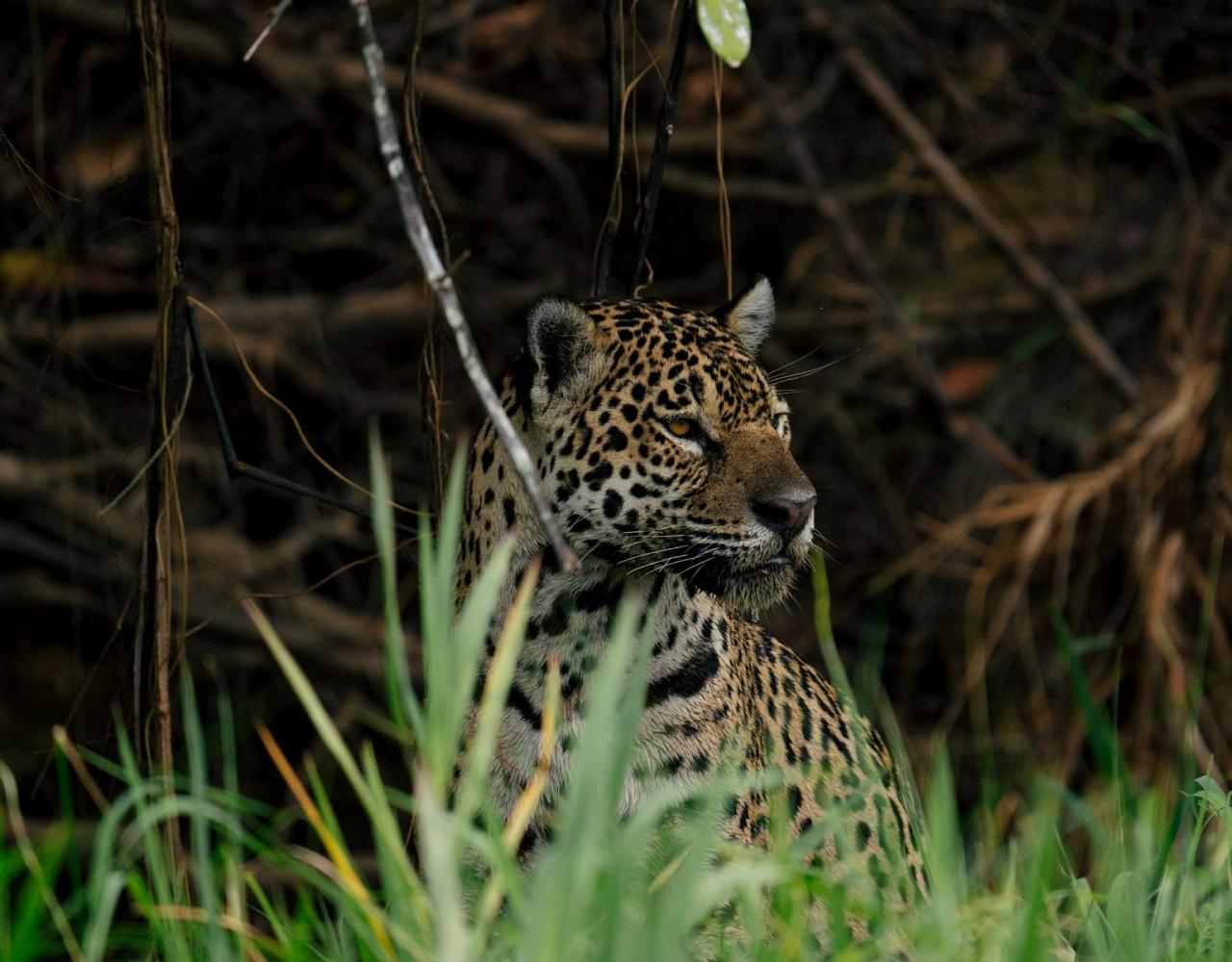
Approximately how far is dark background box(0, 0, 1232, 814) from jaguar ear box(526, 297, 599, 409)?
2.43 meters

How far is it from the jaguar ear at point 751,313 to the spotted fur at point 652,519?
31cm

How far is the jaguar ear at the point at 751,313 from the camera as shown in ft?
13.1

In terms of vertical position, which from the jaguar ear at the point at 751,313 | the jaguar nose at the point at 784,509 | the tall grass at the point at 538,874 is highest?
the jaguar ear at the point at 751,313

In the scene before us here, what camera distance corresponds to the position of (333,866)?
221 centimetres

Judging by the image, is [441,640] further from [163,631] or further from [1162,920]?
[163,631]

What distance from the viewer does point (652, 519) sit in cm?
343

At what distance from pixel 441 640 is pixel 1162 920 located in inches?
49.5

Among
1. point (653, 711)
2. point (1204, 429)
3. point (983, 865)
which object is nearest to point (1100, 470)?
point (1204, 429)

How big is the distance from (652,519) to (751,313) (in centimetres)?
82

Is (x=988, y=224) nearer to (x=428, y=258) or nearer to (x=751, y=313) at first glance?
(x=751, y=313)

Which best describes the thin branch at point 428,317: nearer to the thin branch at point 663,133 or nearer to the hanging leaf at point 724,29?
the thin branch at point 663,133

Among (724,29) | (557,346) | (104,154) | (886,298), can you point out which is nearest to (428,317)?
(557,346)

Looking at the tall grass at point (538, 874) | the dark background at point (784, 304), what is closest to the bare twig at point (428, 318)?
the tall grass at point (538, 874)

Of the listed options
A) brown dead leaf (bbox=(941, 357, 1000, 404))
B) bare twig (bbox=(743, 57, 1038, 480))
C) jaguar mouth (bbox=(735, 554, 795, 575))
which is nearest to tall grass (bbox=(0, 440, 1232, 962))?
jaguar mouth (bbox=(735, 554, 795, 575))
